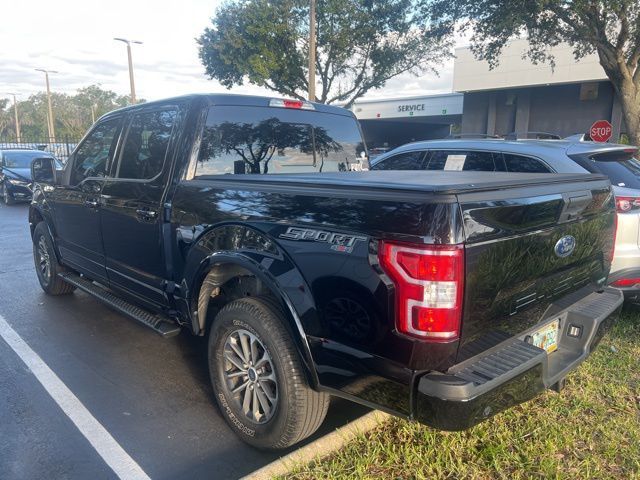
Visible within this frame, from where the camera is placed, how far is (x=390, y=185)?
90.9 inches

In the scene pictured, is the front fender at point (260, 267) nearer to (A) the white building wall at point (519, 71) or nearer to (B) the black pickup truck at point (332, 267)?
(B) the black pickup truck at point (332, 267)

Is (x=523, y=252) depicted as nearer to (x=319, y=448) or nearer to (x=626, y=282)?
(x=319, y=448)

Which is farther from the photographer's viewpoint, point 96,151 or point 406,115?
point 406,115

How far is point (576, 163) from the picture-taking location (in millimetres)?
4633

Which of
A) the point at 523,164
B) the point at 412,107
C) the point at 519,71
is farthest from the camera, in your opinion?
the point at 412,107

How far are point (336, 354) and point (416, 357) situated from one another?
1.38 ft

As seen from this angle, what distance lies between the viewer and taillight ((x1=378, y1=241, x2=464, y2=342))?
6.69 ft

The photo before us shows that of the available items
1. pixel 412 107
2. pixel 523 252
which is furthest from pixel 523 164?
pixel 412 107

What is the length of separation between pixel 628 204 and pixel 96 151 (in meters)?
4.64

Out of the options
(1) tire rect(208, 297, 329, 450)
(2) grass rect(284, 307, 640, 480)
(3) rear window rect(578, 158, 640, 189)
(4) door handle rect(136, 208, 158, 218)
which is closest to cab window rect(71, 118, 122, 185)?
(4) door handle rect(136, 208, 158, 218)

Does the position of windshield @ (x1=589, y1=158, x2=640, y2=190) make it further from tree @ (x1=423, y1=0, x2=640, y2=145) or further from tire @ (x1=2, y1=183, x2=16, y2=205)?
tire @ (x1=2, y1=183, x2=16, y2=205)

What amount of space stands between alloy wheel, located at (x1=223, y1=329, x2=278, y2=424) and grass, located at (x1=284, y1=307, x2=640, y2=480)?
428mm

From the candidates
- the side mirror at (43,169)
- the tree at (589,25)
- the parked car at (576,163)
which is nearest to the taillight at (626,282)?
the parked car at (576,163)

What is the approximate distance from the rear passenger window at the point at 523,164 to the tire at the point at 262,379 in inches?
130
